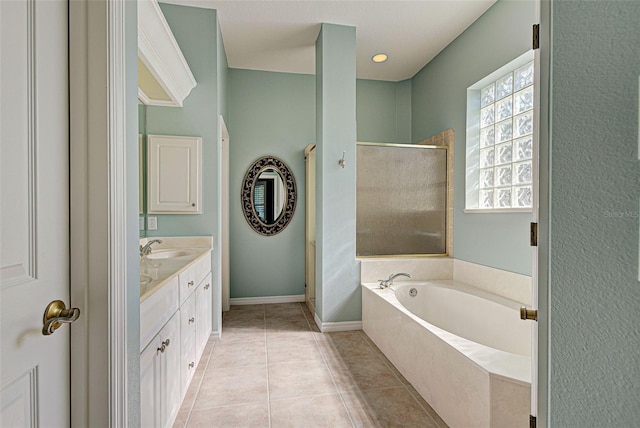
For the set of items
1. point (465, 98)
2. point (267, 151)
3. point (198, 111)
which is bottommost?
point (267, 151)

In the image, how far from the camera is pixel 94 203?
0.83m

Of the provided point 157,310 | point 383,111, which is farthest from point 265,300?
point 383,111

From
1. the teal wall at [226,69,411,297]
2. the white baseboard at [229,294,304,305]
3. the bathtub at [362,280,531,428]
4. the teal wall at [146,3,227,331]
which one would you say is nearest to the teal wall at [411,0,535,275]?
the bathtub at [362,280,531,428]

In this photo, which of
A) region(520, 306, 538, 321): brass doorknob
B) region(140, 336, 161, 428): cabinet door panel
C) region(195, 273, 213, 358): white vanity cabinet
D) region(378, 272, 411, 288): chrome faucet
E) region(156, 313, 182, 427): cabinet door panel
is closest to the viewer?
→ region(520, 306, 538, 321): brass doorknob

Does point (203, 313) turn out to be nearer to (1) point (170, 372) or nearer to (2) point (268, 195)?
(1) point (170, 372)

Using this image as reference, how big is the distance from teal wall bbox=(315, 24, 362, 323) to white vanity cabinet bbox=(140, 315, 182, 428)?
1527 mm

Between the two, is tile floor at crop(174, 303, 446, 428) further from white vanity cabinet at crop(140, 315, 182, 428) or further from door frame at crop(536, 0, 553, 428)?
door frame at crop(536, 0, 553, 428)

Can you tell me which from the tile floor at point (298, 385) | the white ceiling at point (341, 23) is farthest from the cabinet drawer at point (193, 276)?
the white ceiling at point (341, 23)

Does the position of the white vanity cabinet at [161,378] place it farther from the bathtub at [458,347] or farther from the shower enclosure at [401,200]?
the shower enclosure at [401,200]

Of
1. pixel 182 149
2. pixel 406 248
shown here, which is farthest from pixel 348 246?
pixel 182 149

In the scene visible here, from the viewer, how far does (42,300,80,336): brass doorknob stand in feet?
2.33

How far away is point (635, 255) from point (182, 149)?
2.76 m

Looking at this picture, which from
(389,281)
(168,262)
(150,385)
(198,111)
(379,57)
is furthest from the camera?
(379,57)

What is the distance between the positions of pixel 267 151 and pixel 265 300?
183cm
